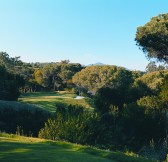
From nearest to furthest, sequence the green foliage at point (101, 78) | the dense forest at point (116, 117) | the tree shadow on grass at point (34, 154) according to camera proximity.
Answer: the tree shadow on grass at point (34, 154), the dense forest at point (116, 117), the green foliage at point (101, 78)

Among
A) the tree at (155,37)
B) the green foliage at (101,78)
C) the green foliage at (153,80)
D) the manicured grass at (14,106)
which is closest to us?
the manicured grass at (14,106)

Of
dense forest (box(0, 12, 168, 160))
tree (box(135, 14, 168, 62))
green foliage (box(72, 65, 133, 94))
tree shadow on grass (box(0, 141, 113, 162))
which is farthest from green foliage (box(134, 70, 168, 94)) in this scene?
tree shadow on grass (box(0, 141, 113, 162))

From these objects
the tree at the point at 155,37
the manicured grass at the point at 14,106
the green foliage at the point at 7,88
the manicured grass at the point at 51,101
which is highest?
the tree at the point at 155,37

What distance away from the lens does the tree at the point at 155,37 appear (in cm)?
4056

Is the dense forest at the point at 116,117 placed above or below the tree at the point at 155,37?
below

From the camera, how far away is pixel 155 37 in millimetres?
41219

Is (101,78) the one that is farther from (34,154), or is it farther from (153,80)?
(34,154)

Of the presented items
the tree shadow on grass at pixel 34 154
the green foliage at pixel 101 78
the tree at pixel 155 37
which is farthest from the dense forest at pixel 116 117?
the green foliage at pixel 101 78

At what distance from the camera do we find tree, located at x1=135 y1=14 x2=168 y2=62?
4056 centimetres

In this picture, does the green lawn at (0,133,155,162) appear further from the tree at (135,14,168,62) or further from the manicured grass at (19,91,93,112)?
the tree at (135,14,168,62)

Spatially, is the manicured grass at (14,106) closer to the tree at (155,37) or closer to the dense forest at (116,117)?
the dense forest at (116,117)

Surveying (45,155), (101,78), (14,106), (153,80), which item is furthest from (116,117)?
(101,78)

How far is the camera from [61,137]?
60.6 ft

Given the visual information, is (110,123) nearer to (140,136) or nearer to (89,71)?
(140,136)
